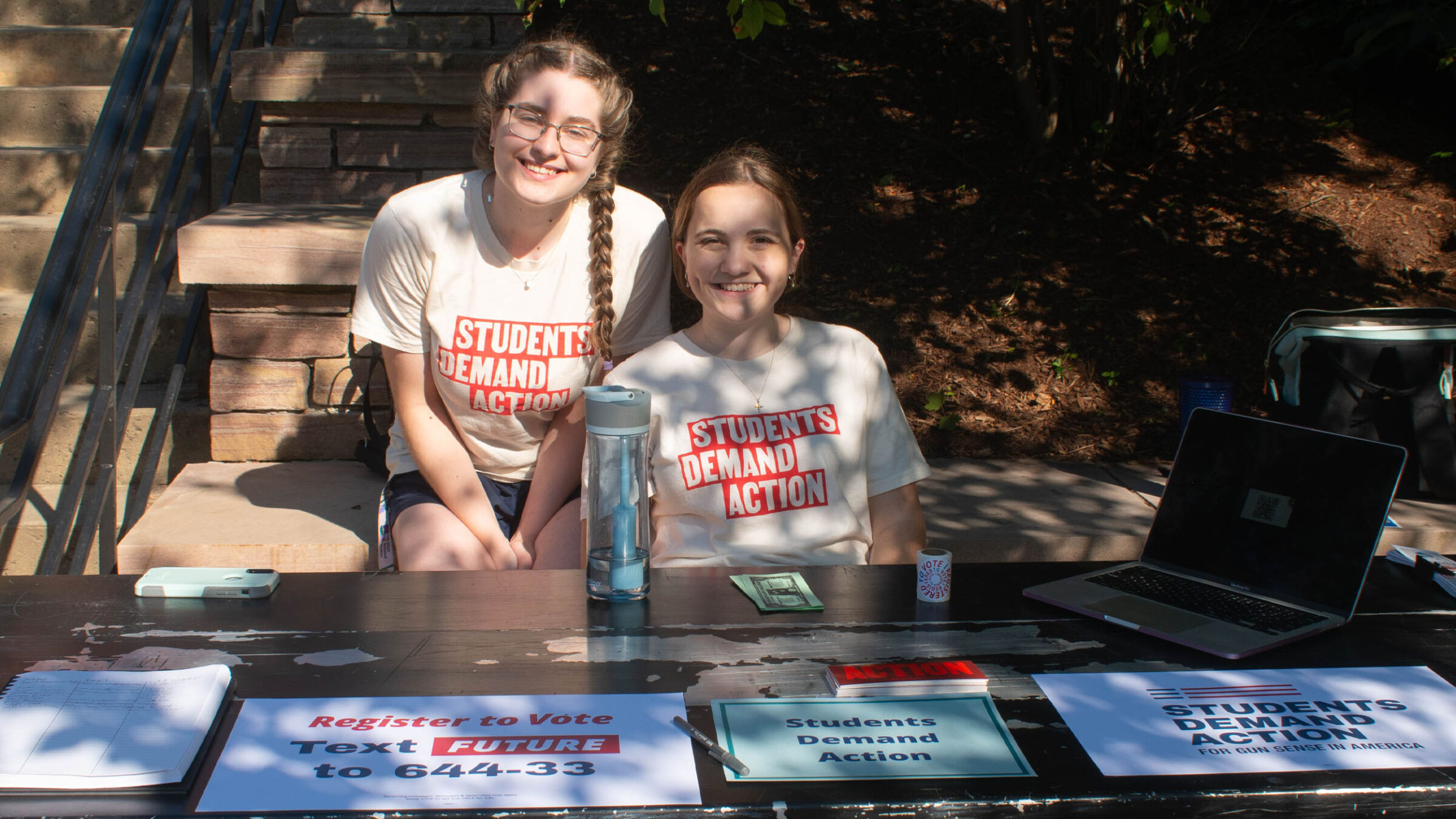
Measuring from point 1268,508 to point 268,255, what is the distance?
2.81 m

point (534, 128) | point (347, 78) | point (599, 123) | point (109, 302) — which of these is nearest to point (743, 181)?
point (599, 123)

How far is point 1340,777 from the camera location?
48.3 inches

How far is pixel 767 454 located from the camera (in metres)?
2.17

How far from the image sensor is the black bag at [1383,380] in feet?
12.0

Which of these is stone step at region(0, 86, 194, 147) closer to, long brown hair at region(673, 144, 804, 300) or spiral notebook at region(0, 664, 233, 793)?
long brown hair at region(673, 144, 804, 300)

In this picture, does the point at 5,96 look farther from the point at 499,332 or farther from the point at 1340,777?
the point at 1340,777

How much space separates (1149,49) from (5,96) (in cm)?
538

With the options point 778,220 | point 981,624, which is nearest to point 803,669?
point 981,624

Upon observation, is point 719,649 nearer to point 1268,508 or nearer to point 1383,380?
point 1268,508

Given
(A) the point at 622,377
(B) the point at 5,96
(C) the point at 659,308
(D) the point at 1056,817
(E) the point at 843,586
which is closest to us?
(D) the point at 1056,817

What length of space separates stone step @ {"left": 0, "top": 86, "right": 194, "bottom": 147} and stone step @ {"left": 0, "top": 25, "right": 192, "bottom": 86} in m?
0.20

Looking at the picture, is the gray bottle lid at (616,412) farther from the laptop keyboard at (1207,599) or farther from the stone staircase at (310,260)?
the stone staircase at (310,260)

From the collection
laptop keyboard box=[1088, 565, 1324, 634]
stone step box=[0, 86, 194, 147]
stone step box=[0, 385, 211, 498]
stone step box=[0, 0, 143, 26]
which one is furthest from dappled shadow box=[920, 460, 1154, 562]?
stone step box=[0, 0, 143, 26]

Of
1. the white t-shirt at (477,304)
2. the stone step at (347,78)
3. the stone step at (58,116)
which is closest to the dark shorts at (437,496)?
the white t-shirt at (477,304)
